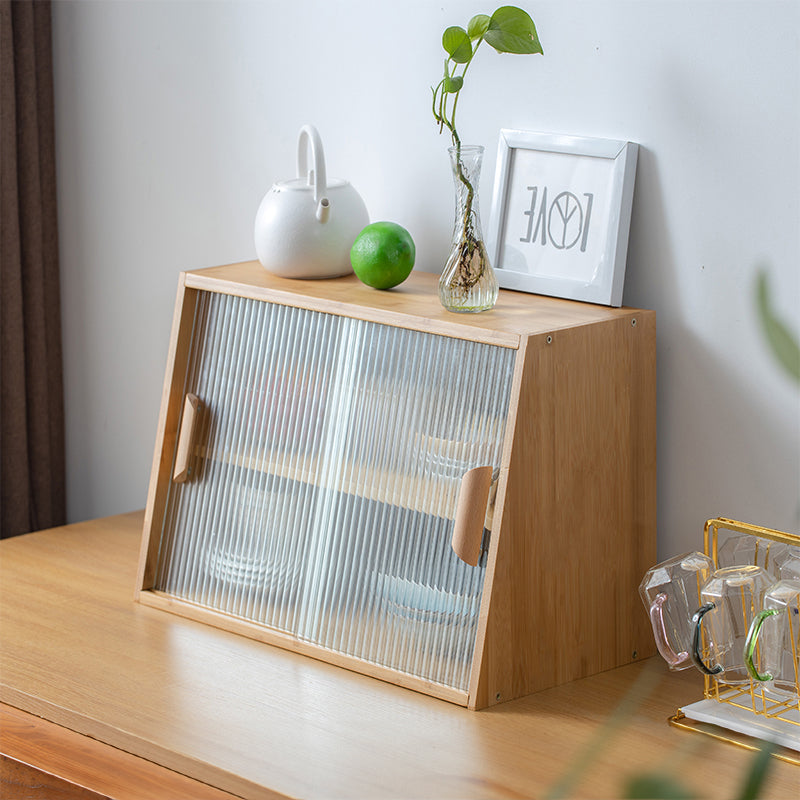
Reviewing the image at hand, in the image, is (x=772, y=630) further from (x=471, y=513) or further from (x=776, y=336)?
(x=776, y=336)

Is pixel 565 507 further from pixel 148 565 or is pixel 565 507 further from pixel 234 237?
pixel 234 237

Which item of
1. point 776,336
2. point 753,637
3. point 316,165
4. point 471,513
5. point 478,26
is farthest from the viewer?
point 316,165

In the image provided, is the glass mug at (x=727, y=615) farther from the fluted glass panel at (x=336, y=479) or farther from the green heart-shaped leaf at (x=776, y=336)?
the green heart-shaped leaf at (x=776, y=336)

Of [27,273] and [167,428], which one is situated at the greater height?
[27,273]

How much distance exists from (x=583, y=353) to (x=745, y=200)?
10.4 inches

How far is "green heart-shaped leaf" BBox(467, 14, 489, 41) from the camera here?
1.31m

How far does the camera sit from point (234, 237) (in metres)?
1.82

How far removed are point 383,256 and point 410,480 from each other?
29 cm

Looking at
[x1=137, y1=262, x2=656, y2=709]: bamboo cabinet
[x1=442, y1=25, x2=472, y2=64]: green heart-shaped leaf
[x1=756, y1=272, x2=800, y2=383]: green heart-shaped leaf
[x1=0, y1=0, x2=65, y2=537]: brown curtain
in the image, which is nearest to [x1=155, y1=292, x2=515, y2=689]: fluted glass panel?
[x1=137, y1=262, x2=656, y2=709]: bamboo cabinet

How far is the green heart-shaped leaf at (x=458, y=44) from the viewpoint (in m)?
1.33

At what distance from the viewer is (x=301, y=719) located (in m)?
1.17

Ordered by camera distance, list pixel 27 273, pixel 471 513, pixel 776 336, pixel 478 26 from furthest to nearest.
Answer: pixel 27 273 < pixel 478 26 < pixel 471 513 < pixel 776 336

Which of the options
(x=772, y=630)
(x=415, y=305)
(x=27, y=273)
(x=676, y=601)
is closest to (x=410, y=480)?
(x=415, y=305)

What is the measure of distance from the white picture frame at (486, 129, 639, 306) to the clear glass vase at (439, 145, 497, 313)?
0.12m
